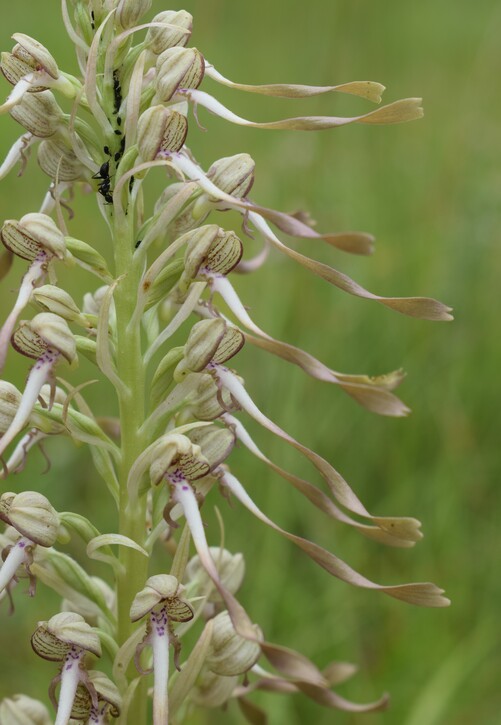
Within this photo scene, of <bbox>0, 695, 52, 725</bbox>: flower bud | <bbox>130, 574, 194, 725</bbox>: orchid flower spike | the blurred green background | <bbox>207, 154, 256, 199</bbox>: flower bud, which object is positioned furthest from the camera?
the blurred green background

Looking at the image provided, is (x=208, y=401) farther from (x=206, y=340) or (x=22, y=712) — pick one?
(x=22, y=712)

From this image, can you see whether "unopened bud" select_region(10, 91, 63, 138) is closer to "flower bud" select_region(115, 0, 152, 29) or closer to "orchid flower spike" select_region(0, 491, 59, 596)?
"flower bud" select_region(115, 0, 152, 29)

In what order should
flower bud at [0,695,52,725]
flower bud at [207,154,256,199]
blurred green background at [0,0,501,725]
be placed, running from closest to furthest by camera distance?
flower bud at [207,154,256,199]
flower bud at [0,695,52,725]
blurred green background at [0,0,501,725]

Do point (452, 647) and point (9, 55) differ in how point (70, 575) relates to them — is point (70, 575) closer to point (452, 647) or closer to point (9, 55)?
point (9, 55)

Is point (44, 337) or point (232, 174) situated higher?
point (232, 174)

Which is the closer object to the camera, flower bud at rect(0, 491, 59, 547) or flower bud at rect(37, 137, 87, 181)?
flower bud at rect(0, 491, 59, 547)

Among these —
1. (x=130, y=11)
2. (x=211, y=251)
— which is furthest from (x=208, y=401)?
(x=130, y=11)

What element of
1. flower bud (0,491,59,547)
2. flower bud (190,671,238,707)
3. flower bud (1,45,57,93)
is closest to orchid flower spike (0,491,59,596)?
flower bud (0,491,59,547)
